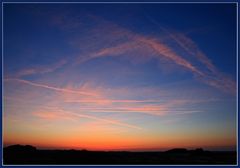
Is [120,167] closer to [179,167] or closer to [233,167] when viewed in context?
[179,167]

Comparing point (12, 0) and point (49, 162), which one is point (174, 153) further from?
point (12, 0)

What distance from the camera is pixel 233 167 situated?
12.2 m

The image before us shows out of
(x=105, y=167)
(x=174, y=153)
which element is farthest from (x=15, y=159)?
(x=105, y=167)

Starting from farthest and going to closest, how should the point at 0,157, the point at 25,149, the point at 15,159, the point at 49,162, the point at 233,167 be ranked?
the point at 25,149
the point at 15,159
the point at 49,162
the point at 0,157
the point at 233,167

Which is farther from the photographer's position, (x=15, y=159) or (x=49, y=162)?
(x=15, y=159)

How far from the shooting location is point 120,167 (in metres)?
12.5

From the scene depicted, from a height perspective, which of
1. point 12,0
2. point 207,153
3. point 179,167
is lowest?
point 207,153

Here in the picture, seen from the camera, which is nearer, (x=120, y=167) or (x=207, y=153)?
(x=120, y=167)

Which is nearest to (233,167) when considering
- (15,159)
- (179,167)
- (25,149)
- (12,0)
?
(179,167)

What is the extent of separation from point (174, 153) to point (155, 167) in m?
23.6

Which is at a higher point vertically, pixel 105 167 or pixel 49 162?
pixel 105 167

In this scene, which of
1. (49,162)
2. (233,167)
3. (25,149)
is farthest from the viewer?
(25,149)

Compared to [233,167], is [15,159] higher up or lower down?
lower down

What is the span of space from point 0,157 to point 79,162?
1187 centimetres
